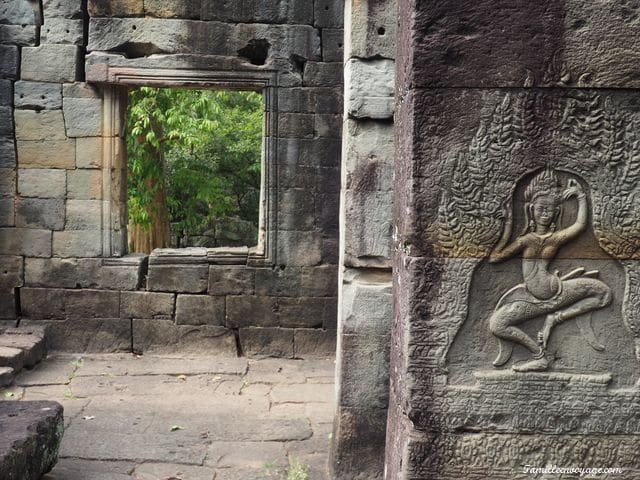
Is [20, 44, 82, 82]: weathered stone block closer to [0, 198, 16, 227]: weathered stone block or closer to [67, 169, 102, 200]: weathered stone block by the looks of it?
[67, 169, 102, 200]: weathered stone block

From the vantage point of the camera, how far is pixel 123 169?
8.18m

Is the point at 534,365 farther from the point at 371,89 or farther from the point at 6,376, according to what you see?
the point at 6,376

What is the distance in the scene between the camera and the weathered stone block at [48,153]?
7.88 m

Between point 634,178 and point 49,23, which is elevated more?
point 49,23

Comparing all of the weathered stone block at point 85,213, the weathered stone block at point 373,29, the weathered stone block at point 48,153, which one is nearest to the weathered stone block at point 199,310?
the weathered stone block at point 85,213

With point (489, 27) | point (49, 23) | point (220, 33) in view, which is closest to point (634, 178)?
point (489, 27)

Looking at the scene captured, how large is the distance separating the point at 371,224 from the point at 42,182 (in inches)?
185

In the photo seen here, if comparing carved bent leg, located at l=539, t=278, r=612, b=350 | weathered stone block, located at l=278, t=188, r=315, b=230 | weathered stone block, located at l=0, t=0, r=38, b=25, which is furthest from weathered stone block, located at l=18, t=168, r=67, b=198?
carved bent leg, located at l=539, t=278, r=612, b=350

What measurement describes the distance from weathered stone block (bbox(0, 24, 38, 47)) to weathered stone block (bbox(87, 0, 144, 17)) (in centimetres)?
63

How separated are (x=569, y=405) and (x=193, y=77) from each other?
226 inches

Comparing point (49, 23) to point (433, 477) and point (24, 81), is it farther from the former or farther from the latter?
point (433, 477)

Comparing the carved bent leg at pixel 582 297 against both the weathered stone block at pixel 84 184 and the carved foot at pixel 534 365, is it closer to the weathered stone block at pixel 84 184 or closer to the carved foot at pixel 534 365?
the carved foot at pixel 534 365

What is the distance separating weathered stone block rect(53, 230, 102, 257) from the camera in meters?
7.92

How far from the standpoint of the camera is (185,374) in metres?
7.23
